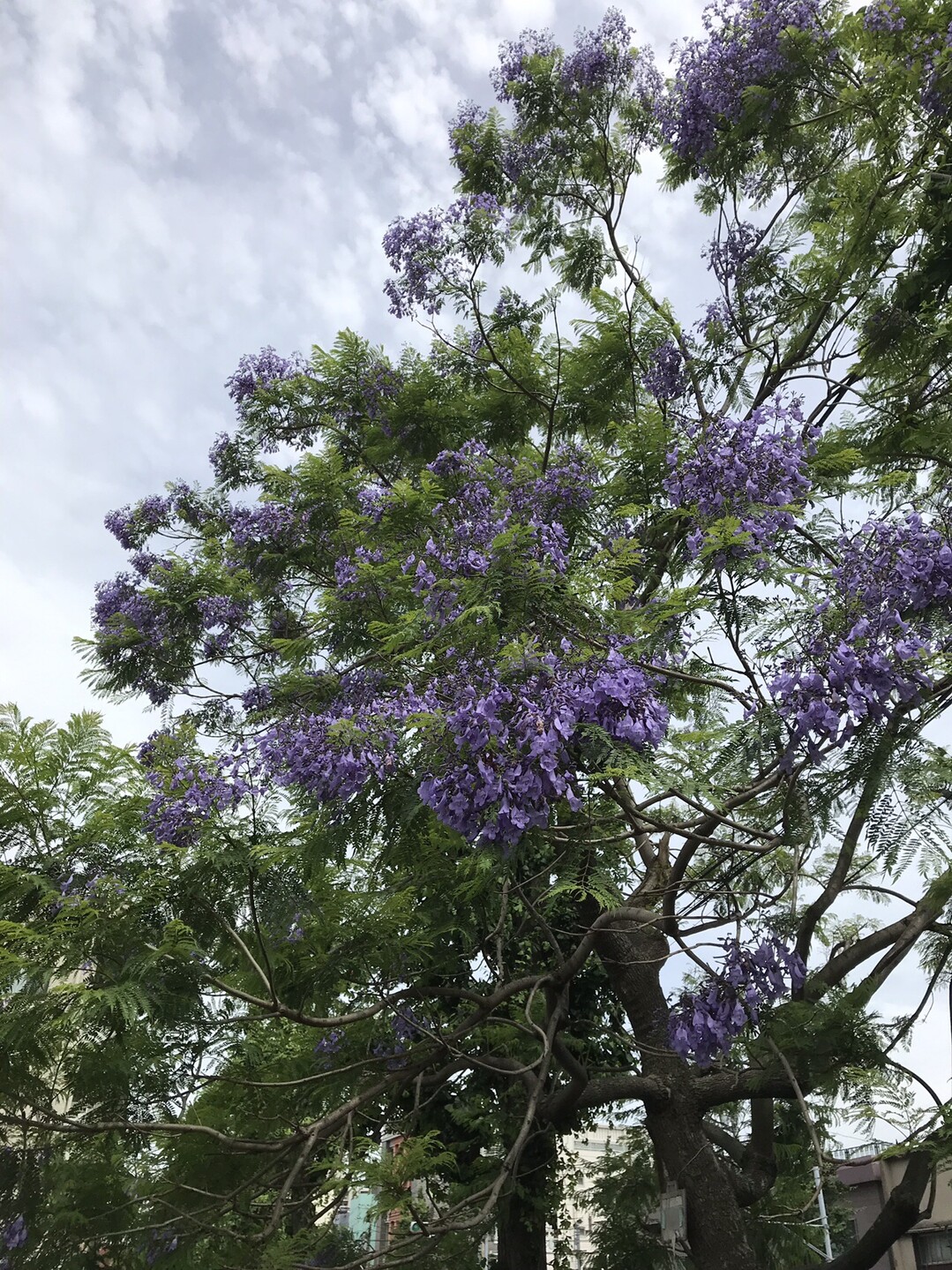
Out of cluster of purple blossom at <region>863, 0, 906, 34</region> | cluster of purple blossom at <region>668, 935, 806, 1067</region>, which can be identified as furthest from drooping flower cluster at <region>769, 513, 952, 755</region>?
cluster of purple blossom at <region>863, 0, 906, 34</region>

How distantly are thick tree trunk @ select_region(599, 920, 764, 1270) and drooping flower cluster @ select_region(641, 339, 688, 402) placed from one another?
3.50m

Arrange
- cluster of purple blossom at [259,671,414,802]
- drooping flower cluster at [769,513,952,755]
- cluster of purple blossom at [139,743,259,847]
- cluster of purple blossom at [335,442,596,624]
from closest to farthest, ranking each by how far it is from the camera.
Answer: drooping flower cluster at [769,513,952,755]
cluster of purple blossom at [259,671,414,802]
cluster of purple blossom at [335,442,596,624]
cluster of purple blossom at [139,743,259,847]

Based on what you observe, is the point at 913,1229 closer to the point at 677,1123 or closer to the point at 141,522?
the point at 677,1123

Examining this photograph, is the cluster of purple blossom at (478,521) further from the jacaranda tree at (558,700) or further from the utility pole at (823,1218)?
the utility pole at (823,1218)

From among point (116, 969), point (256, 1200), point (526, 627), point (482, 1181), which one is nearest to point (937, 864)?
point (526, 627)

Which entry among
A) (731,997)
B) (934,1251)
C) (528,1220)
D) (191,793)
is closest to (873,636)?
(731,997)

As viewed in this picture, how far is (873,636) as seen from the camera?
3.27 meters

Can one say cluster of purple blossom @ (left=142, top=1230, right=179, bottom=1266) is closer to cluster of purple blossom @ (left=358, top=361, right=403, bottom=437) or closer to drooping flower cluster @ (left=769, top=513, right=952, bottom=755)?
drooping flower cluster @ (left=769, top=513, right=952, bottom=755)

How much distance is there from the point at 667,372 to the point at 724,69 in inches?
81.0

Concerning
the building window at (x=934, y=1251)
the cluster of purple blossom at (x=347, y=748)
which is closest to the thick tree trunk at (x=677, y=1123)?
the cluster of purple blossom at (x=347, y=748)

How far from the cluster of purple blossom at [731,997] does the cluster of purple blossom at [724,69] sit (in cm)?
528

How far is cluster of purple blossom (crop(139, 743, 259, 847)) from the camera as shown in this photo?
454 centimetres

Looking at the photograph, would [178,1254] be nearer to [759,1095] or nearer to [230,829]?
[230,829]

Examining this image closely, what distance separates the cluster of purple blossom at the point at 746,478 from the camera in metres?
4.15
